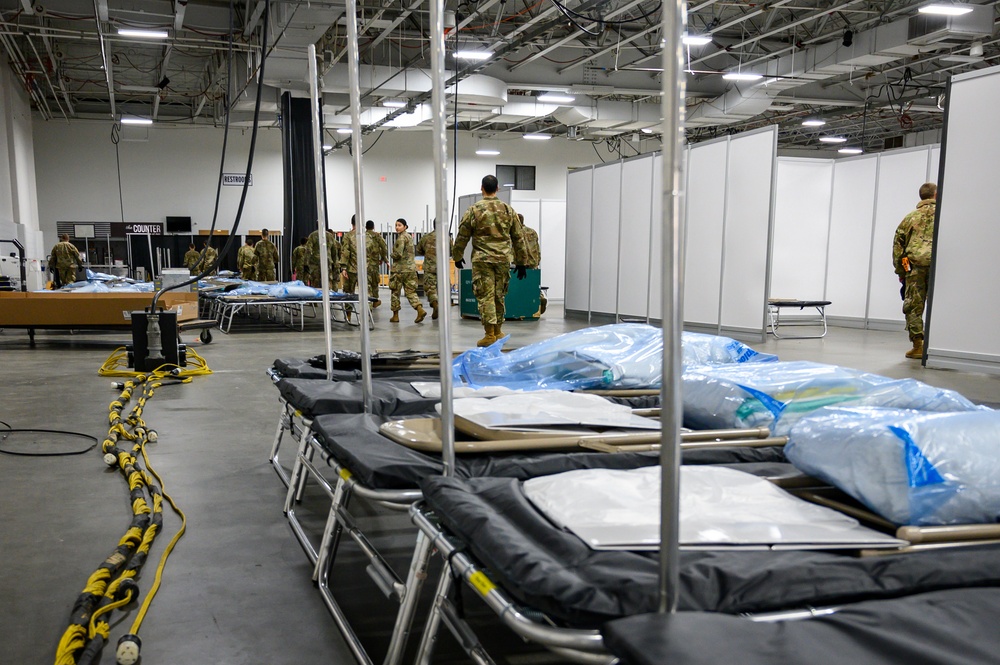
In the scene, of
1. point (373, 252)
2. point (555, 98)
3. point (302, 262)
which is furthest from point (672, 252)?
point (555, 98)

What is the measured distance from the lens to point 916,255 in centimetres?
738

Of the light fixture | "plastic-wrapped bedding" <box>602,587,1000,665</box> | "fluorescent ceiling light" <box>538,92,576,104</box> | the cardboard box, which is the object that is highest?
the light fixture

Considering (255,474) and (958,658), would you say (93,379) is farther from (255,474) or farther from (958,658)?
(958,658)

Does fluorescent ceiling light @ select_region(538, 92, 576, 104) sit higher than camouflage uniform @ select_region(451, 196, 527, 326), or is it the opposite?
fluorescent ceiling light @ select_region(538, 92, 576, 104)

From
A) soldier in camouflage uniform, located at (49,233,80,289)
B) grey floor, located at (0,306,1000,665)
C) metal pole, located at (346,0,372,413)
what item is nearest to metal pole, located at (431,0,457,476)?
grey floor, located at (0,306,1000,665)

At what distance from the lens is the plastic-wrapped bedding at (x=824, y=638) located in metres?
1.03

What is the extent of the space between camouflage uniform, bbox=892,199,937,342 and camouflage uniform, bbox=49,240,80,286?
13135 millimetres

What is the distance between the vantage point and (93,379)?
6.33 m

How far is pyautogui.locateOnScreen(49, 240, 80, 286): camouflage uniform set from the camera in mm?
13641

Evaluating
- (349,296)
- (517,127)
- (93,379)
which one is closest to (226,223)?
(517,127)

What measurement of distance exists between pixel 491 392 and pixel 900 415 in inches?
67.7

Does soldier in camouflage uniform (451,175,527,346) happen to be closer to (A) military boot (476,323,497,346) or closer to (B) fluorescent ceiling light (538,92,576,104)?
(A) military boot (476,323,497,346)

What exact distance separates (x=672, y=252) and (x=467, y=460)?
1292 mm

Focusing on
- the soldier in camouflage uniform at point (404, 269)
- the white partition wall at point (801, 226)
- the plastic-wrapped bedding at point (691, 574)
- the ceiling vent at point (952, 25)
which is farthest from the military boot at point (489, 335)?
the ceiling vent at point (952, 25)
